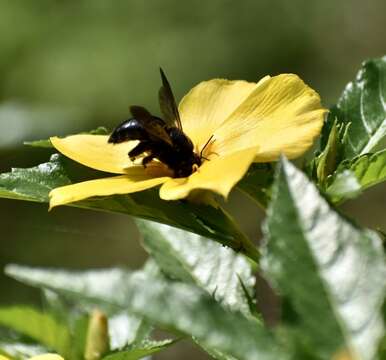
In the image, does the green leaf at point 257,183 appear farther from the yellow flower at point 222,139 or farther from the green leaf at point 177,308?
the green leaf at point 177,308

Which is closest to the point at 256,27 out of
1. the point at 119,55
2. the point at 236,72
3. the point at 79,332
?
the point at 236,72

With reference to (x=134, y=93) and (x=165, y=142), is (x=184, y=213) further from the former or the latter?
(x=134, y=93)

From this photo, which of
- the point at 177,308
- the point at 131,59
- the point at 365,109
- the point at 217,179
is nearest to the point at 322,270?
the point at 177,308

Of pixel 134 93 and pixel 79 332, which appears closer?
pixel 79 332

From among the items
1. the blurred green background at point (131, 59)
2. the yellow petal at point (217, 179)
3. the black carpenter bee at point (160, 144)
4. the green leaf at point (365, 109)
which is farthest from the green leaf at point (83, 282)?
the blurred green background at point (131, 59)

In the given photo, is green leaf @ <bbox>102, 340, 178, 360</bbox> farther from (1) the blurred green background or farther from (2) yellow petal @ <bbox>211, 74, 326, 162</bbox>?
(1) the blurred green background

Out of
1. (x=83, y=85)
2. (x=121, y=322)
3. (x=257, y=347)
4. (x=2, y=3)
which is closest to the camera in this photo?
(x=257, y=347)
